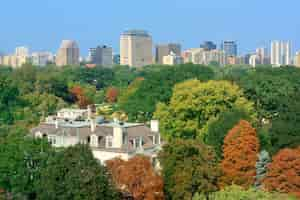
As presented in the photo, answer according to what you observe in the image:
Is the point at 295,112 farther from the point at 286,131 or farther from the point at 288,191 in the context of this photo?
the point at 288,191

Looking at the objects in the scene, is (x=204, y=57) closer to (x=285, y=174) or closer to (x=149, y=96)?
(x=149, y=96)

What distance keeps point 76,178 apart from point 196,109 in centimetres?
1242

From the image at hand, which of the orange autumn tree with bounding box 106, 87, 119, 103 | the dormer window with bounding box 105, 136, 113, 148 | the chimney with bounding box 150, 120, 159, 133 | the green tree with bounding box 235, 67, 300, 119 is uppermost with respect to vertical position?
the green tree with bounding box 235, 67, 300, 119

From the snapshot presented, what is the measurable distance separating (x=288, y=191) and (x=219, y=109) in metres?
9.80

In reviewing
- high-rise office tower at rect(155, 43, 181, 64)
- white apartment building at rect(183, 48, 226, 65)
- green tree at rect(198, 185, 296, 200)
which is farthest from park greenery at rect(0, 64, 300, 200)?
high-rise office tower at rect(155, 43, 181, 64)

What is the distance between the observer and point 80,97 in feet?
171

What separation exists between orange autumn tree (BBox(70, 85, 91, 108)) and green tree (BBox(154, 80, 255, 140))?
2191 cm

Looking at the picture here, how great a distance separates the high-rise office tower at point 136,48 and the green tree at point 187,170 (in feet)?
337

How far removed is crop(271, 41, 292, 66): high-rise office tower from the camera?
136m

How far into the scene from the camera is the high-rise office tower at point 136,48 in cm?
12350

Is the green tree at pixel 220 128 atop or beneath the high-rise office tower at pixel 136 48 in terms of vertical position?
beneath

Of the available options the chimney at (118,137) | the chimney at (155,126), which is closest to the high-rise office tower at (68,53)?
the chimney at (155,126)

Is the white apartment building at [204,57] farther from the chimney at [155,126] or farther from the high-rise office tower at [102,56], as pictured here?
the chimney at [155,126]

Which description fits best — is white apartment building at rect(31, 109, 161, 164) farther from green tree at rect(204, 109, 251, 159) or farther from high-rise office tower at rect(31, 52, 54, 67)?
high-rise office tower at rect(31, 52, 54, 67)
